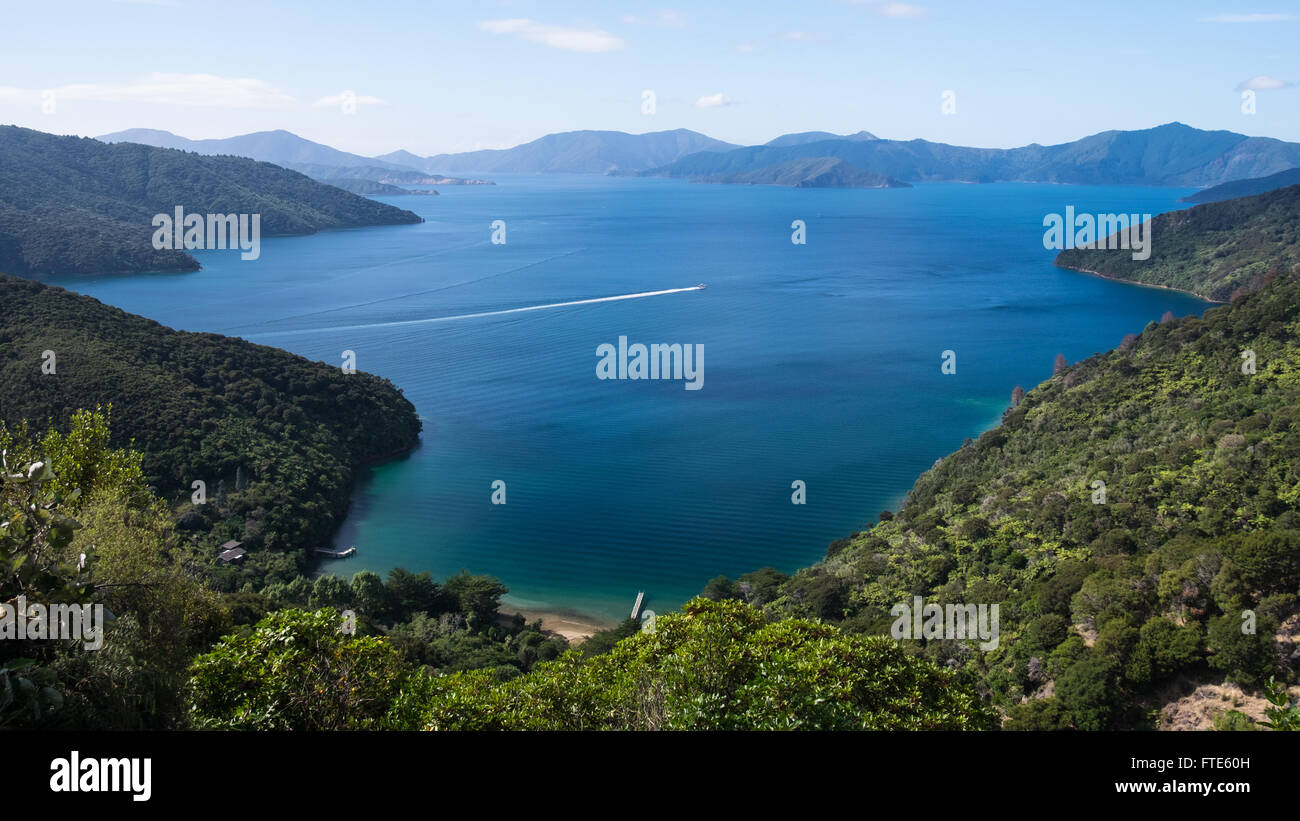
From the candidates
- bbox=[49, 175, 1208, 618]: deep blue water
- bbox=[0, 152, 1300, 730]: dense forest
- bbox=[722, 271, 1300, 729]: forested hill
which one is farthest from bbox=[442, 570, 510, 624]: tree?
bbox=[722, 271, 1300, 729]: forested hill

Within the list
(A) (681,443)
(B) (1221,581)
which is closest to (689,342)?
A: (A) (681,443)

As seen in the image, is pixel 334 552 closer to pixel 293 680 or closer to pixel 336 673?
pixel 336 673

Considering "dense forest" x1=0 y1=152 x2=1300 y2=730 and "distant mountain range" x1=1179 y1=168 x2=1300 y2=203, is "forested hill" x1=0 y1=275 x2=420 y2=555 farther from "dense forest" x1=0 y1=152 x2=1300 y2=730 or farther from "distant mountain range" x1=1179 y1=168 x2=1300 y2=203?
"distant mountain range" x1=1179 y1=168 x2=1300 y2=203

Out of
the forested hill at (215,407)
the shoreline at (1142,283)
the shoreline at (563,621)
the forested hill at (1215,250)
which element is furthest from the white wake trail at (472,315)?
the forested hill at (1215,250)

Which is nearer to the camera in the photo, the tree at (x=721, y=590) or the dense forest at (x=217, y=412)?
the tree at (x=721, y=590)

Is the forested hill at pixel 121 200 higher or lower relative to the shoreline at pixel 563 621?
higher

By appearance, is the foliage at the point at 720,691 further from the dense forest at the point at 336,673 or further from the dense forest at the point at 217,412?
the dense forest at the point at 217,412

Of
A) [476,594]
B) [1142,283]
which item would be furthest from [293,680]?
[1142,283]
